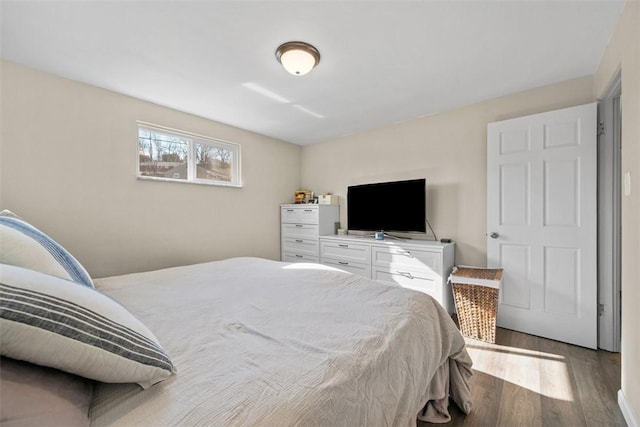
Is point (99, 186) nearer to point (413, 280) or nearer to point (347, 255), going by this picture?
point (347, 255)

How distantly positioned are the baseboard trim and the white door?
2.71ft

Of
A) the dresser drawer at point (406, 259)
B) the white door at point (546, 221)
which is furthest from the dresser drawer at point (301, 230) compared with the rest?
the white door at point (546, 221)

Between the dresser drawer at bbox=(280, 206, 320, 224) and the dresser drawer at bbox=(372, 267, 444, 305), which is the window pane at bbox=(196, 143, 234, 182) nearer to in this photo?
the dresser drawer at bbox=(280, 206, 320, 224)

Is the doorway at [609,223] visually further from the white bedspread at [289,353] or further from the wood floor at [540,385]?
the white bedspread at [289,353]

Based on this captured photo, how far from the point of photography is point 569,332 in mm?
2299

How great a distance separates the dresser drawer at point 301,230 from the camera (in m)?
3.83

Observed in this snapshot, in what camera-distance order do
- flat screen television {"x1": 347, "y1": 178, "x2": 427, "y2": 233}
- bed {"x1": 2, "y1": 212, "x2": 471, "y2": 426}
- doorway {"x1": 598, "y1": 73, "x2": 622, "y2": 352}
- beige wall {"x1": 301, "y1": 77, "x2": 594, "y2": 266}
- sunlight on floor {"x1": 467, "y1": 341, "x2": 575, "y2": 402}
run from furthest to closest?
flat screen television {"x1": 347, "y1": 178, "x2": 427, "y2": 233} < beige wall {"x1": 301, "y1": 77, "x2": 594, "y2": 266} < doorway {"x1": 598, "y1": 73, "x2": 622, "y2": 352} < sunlight on floor {"x1": 467, "y1": 341, "x2": 575, "y2": 402} < bed {"x1": 2, "y1": 212, "x2": 471, "y2": 426}

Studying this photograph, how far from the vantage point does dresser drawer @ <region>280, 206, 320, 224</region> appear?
3824 mm

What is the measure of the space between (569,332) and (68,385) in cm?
326

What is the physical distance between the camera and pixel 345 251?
3498 mm

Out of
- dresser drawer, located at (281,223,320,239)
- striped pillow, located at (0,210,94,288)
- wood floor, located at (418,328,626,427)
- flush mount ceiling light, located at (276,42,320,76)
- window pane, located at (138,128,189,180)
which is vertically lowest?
wood floor, located at (418,328,626,427)

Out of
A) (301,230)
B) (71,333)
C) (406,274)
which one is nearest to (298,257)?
(301,230)

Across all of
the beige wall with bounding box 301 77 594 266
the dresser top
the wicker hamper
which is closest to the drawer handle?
the dresser top

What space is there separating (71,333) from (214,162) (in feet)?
10.6
